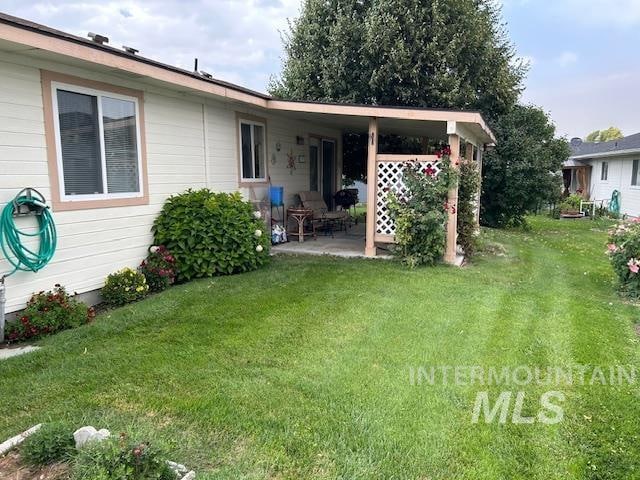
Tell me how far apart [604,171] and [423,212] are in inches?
665

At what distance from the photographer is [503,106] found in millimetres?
13828

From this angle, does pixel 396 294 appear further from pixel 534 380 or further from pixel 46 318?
pixel 46 318

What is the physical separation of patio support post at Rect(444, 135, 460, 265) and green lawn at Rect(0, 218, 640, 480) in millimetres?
1474

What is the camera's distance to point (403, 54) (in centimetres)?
1203

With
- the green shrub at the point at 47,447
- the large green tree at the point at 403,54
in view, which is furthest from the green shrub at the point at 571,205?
the green shrub at the point at 47,447

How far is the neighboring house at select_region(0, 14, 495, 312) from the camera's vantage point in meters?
4.18

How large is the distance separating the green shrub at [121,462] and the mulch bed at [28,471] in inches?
3.5

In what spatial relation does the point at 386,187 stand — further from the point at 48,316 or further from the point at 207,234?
the point at 48,316

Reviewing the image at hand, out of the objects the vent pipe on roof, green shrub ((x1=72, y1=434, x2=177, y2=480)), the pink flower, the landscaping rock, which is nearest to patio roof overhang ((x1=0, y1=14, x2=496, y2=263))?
the pink flower

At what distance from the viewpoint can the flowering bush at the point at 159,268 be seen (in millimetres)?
5566

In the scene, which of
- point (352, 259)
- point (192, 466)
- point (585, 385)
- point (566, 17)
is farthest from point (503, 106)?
point (192, 466)

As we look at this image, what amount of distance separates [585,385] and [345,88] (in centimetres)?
1125

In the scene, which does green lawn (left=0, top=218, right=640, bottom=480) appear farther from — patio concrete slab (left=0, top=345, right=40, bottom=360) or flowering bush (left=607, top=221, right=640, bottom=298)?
flowering bush (left=607, top=221, right=640, bottom=298)

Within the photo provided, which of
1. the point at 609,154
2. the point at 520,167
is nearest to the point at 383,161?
the point at 520,167
